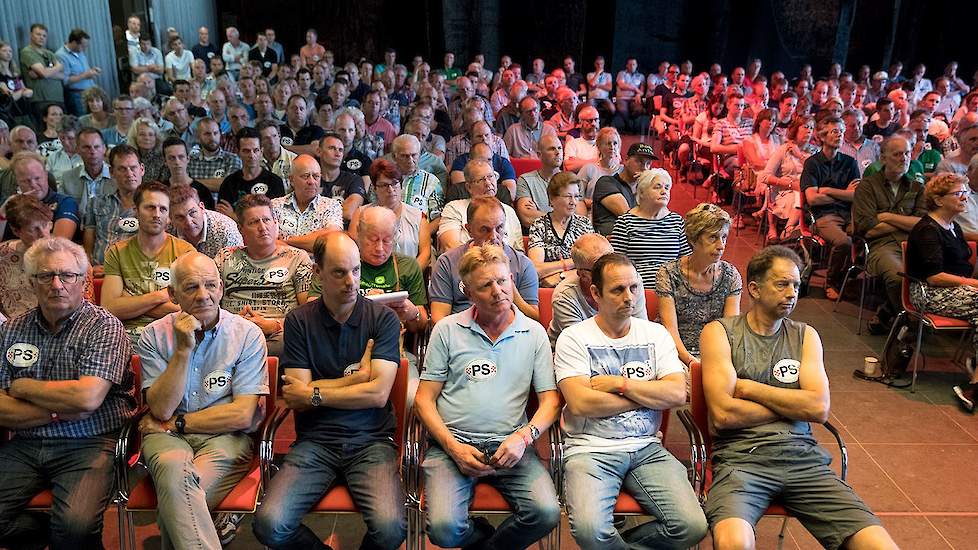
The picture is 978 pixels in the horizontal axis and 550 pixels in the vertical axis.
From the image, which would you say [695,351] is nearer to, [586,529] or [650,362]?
[650,362]

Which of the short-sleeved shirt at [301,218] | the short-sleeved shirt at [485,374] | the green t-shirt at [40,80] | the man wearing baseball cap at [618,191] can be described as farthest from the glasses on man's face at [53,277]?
the green t-shirt at [40,80]

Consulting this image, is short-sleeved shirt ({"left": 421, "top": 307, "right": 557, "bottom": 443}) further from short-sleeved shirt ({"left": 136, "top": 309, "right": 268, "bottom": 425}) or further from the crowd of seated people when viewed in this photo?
short-sleeved shirt ({"left": 136, "top": 309, "right": 268, "bottom": 425})

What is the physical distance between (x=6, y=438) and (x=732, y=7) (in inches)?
704

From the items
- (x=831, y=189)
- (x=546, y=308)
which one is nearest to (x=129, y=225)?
(x=546, y=308)

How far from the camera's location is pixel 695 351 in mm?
3740

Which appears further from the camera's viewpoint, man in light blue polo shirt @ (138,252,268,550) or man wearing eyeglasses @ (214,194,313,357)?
man wearing eyeglasses @ (214,194,313,357)

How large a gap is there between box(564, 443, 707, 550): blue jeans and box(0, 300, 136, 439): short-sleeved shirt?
1.70 metres

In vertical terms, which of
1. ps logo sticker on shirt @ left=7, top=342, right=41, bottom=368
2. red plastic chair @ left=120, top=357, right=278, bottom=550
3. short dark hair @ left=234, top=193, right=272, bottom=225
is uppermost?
short dark hair @ left=234, top=193, right=272, bottom=225

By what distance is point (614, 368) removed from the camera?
A: 2908mm

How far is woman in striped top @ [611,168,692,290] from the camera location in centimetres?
421

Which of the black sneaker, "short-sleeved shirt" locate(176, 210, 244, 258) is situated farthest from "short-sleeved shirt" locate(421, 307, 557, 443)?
"short-sleeved shirt" locate(176, 210, 244, 258)

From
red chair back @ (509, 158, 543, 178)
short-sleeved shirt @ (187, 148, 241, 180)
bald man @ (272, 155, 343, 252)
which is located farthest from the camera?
red chair back @ (509, 158, 543, 178)

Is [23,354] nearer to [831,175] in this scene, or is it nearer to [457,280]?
[457,280]

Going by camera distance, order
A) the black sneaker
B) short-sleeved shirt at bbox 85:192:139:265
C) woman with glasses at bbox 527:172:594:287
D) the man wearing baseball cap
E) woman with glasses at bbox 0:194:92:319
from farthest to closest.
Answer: the man wearing baseball cap
short-sleeved shirt at bbox 85:192:139:265
woman with glasses at bbox 527:172:594:287
woman with glasses at bbox 0:194:92:319
the black sneaker
